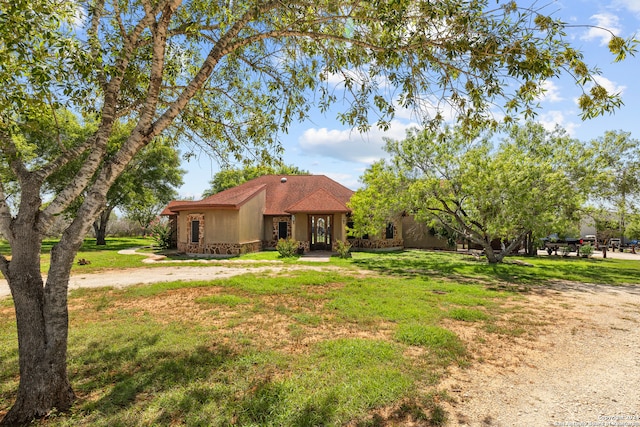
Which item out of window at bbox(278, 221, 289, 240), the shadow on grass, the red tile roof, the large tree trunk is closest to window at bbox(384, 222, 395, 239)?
the red tile roof

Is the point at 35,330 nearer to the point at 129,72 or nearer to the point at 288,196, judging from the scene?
the point at 129,72

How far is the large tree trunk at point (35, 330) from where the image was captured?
3.52m

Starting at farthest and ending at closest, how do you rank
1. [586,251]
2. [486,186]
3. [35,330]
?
[586,251]
[486,186]
[35,330]

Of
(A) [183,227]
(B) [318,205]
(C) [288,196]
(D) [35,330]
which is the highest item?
(C) [288,196]

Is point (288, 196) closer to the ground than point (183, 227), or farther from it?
farther from it

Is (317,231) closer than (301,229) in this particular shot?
No

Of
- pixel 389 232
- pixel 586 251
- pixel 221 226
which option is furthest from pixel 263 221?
pixel 586 251

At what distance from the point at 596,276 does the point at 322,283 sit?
11772 millimetres

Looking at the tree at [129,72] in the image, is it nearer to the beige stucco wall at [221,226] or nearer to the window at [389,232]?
the beige stucco wall at [221,226]

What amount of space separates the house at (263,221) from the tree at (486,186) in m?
3.59

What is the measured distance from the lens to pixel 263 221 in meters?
23.9

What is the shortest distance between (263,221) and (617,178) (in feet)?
70.3

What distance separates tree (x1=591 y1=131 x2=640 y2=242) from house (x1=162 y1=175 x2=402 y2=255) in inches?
493

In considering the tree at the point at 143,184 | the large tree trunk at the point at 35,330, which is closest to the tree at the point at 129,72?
the large tree trunk at the point at 35,330
